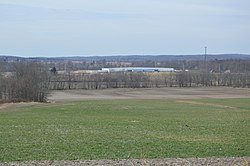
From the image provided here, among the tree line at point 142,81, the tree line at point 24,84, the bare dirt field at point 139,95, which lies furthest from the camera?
the tree line at point 142,81

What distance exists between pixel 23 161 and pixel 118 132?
8453 mm

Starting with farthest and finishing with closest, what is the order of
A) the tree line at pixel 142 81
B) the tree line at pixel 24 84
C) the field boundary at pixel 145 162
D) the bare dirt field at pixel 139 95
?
1. the tree line at pixel 142 81
2. the bare dirt field at pixel 139 95
3. the tree line at pixel 24 84
4. the field boundary at pixel 145 162

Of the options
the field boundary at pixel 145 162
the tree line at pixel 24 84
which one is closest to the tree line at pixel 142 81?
the tree line at pixel 24 84

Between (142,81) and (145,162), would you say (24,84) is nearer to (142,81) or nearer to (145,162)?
(145,162)

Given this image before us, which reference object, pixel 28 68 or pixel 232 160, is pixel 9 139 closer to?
pixel 232 160

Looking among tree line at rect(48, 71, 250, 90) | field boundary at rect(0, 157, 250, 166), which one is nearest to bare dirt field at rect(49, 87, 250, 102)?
tree line at rect(48, 71, 250, 90)

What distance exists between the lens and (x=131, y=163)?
40.7ft

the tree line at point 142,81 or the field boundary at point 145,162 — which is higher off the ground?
the field boundary at point 145,162

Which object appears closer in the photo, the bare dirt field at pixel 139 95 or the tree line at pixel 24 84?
the tree line at pixel 24 84

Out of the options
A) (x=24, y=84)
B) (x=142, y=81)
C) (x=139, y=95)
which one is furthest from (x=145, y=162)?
A: (x=142, y=81)

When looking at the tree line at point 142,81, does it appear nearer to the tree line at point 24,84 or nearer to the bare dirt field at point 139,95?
the bare dirt field at point 139,95

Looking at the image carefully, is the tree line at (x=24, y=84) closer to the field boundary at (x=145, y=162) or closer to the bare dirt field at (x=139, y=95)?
the bare dirt field at (x=139, y=95)

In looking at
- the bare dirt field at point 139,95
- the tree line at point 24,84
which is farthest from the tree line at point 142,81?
the tree line at point 24,84

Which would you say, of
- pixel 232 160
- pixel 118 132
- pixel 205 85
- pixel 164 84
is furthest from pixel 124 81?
pixel 232 160
